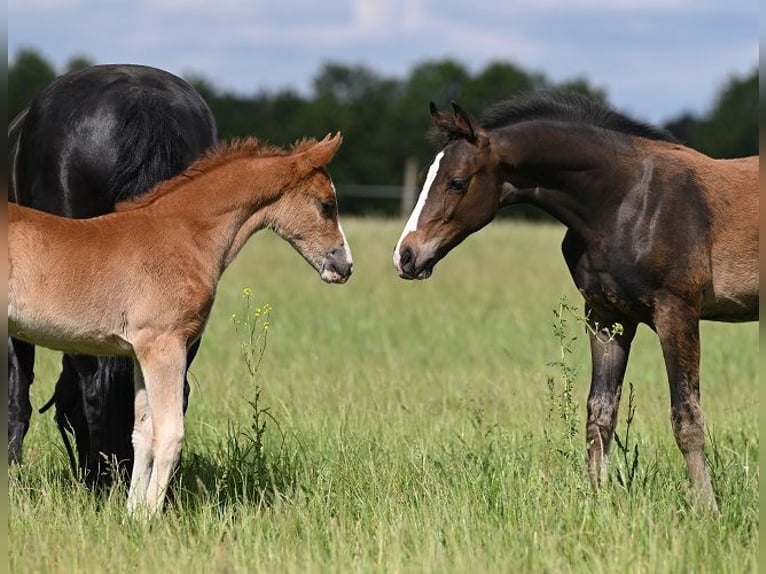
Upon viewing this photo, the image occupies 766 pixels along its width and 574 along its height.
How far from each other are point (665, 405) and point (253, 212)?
11.0 ft

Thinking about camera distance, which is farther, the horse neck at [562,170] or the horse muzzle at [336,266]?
the horse neck at [562,170]

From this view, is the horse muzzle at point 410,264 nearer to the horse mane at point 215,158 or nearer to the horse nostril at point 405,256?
the horse nostril at point 405,256

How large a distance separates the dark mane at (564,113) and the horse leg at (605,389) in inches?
37.0

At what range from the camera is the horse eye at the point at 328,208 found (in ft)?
15.8

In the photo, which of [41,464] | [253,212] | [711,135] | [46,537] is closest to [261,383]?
[41,464]

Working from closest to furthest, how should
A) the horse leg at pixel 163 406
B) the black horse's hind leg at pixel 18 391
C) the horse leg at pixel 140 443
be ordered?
the horse leg at pixel 163 406, the horse leg at pixel 140 443, the black horse's hind leg at pixel 18 391

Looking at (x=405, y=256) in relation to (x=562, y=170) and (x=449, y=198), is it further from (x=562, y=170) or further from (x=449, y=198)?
(x=562, y=170)

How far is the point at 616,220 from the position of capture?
503 centimetres

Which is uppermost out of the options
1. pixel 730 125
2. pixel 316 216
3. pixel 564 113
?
pixel 730 125

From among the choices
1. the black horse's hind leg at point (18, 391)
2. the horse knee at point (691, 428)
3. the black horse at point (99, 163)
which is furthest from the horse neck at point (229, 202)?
the horse knee at point (691, 428)

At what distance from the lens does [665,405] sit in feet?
22.9

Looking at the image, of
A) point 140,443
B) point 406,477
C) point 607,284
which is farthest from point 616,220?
point 140,443

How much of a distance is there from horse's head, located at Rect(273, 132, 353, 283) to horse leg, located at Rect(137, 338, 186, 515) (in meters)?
0.78

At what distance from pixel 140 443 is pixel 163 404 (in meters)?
0.37
